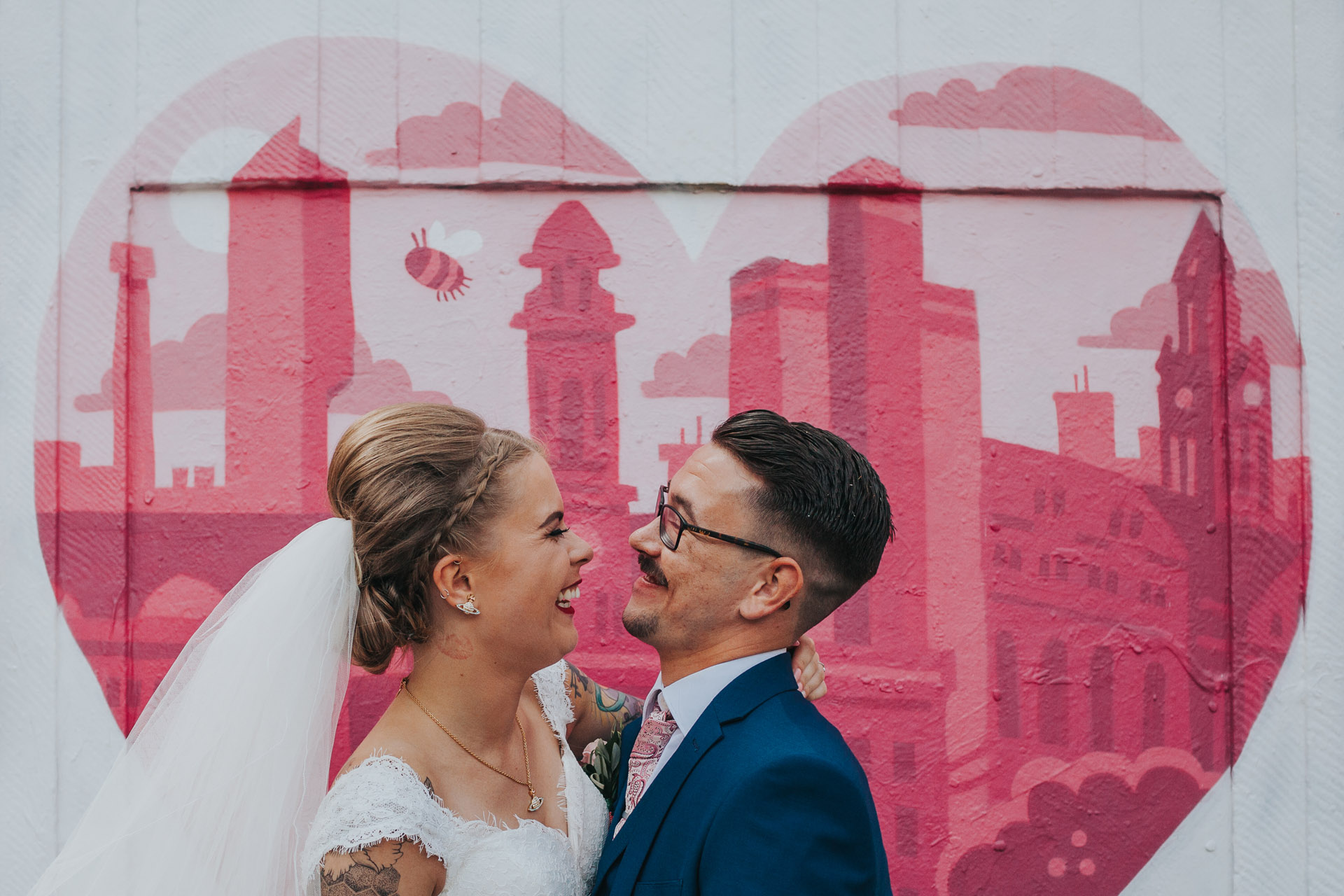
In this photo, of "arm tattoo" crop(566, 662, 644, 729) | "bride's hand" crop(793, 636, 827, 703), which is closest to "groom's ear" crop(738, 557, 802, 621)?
"bride's hand" crop(793, 636, 827, 703)

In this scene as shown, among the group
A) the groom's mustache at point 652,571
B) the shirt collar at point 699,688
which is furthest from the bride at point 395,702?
the shirt collar at point 699,688

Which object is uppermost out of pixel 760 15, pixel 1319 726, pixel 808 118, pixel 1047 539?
pixel 760 15

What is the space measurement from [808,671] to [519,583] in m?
0.76

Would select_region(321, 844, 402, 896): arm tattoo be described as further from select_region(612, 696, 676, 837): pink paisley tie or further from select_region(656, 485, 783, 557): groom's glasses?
select_region(656, 485, 783, 557): groom's glasses

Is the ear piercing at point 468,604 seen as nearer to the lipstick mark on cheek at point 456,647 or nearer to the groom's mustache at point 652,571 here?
the lipstick mark on cheek at point 456,647

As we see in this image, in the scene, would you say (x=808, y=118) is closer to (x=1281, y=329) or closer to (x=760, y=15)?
(x=760, y=15)

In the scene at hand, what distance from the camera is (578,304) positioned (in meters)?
3.04

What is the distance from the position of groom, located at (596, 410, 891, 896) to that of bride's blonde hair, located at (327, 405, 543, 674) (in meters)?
0.43

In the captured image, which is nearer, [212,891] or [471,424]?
[212,891]

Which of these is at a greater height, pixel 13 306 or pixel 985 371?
pixel 13 306

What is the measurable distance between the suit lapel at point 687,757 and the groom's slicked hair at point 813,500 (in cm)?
19

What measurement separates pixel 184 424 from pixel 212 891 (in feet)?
5.21

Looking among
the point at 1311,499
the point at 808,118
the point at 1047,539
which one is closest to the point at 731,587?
the point at 1047,539

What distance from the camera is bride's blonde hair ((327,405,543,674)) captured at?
1994 millimetres
